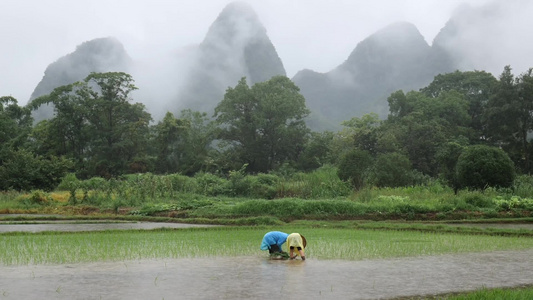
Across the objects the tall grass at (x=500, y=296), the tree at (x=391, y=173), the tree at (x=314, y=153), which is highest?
the tree at (x=314, y=153)

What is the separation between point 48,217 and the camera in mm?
19672

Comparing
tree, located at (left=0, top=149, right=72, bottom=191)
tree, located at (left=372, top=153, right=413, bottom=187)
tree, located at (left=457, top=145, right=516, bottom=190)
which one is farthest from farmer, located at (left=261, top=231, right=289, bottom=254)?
tree, located at (left=0, top=149, right=72, bottom=191)

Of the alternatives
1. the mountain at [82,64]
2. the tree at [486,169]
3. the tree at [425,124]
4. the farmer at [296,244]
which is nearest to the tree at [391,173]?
the tree at [486,169]

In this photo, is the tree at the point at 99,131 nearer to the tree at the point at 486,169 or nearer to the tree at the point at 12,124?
the tree at the point at 12,124

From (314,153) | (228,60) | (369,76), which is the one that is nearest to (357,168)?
(314,153)

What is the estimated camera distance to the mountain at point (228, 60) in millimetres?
76125

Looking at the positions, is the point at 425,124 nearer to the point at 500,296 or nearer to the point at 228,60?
the point at 500,296

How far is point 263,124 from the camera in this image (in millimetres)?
43438

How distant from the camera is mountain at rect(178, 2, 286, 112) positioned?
76.1 meters

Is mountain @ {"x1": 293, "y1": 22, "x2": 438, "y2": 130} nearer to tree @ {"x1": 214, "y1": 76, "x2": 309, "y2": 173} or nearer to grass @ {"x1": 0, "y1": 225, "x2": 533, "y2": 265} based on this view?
tree @ {"x1": 214, "y1": 76, "x2": 309, "y2": 173}

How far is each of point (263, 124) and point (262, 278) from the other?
36.3 metres

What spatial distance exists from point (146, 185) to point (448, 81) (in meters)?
38.2

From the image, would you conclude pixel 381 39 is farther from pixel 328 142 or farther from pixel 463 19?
pixel 328 142

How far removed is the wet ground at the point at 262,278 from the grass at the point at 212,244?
0.82 meters
